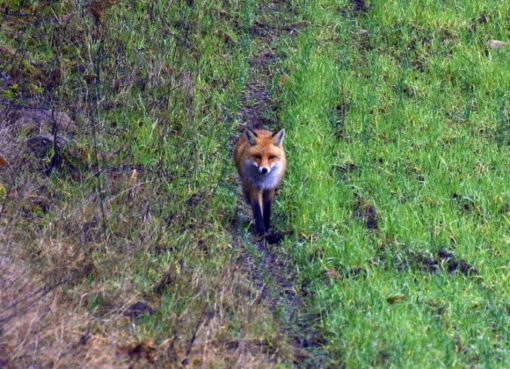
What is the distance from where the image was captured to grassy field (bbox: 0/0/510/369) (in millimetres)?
6473

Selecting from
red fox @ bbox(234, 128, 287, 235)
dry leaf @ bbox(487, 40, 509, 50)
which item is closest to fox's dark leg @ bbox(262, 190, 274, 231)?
red fox @ bbox(234, 128, 287, 235)

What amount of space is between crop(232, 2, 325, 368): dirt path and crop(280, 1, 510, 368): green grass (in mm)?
153

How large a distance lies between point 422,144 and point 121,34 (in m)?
4.05

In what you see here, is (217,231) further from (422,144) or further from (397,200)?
(422,144)

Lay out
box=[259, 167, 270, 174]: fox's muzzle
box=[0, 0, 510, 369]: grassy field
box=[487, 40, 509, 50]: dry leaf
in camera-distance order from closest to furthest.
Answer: box=[0, 0, 510, 369]: grassy field < box=[259, 167, 270, 174]: fox's muzzle < box=[487, 40, 509, 50]: dry leaf

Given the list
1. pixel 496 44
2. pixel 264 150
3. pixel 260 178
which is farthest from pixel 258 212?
pixel 496 44

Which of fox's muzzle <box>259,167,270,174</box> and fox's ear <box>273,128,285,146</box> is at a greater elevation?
fox's ear <box>273,128,285,146</box>

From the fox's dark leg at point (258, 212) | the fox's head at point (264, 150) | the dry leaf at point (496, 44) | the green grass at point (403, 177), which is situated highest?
the dry leaf at point (496, 44)

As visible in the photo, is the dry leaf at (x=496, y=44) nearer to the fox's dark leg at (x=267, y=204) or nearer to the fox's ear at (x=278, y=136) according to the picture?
the fox's ear at (x=278, y=136)

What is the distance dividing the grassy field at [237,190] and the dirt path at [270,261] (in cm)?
3

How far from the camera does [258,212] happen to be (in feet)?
28.9

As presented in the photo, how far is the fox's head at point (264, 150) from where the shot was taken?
876 cm

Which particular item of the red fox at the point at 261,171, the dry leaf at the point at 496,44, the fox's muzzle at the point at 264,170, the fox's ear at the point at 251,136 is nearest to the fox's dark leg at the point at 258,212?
the red fox at the point at 261,171

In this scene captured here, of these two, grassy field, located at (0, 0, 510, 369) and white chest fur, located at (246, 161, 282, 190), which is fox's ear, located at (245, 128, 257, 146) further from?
grassy field, located at (0, 0, 510, 369)
